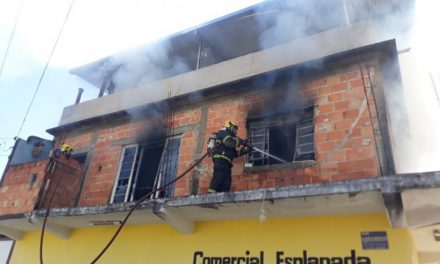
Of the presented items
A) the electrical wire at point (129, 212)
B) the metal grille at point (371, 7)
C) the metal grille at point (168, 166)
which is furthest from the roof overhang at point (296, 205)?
the metal grille at point (371, 7)

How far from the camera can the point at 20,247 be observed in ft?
25.5

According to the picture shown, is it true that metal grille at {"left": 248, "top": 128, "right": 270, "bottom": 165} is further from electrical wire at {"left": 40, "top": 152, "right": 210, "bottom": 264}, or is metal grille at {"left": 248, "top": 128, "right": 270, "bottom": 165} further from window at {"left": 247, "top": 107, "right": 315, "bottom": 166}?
electrical wire at {"left": 40, "top": 152, "right": 210, "bottom": 264}

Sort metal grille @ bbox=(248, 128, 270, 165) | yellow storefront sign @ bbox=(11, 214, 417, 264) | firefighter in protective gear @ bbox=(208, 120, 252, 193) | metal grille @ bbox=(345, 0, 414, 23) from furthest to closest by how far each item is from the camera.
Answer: metal grille @ bbox=(345, 0, 414, 23) < metal grille @ bbox=(248, 128, 270, 165) < firefighter in protective gear @ bbox=(208, 120, 252, 193) < yellow storefront sign @ bbox=(11, 214, 417, 264)

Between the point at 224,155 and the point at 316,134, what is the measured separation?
1513 mm

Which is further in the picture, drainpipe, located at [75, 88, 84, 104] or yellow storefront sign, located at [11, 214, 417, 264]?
drainpipe, located at [75, 88, 84, 104]

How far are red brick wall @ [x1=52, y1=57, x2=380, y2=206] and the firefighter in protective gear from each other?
36 cm

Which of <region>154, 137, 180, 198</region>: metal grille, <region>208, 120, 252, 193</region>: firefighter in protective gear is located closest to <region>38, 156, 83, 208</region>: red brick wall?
<region>154, 137, 180, 198</region>: metal grille

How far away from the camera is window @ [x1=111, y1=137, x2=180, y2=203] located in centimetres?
735

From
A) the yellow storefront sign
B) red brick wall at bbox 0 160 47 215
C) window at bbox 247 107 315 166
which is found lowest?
the yellow storefront sign

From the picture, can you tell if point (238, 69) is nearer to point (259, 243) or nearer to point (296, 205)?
point (296, 205)

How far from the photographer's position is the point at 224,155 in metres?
5.93

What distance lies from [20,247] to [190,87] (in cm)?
503

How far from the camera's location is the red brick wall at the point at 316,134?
17.5 ft

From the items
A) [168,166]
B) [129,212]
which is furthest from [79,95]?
[129,212]
